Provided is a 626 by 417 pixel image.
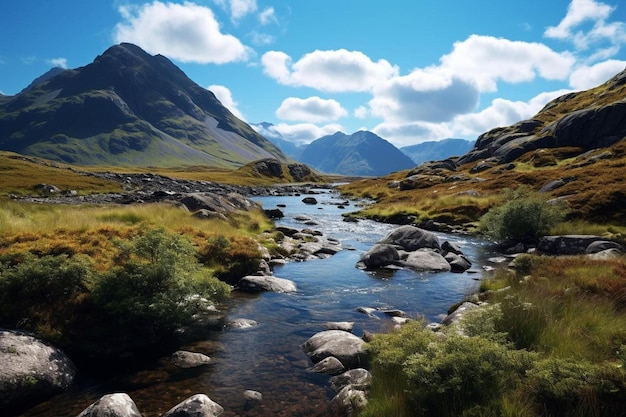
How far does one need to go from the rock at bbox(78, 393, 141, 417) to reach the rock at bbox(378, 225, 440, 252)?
79.3 feet

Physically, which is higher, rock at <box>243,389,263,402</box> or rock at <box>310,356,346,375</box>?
rock at <box>310,356,346,375</box>

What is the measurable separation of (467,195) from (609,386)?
49.3m

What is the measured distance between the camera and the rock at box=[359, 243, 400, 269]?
25422mm

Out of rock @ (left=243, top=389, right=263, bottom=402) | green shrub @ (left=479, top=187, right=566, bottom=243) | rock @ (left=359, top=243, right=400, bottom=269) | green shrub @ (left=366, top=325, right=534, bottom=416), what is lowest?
rock @ (left=243, top=389, right=263, bottom=402)

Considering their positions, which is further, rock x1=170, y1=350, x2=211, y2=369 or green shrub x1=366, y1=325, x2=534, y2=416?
rock x1=170, y1=350, x2=211, y2=369

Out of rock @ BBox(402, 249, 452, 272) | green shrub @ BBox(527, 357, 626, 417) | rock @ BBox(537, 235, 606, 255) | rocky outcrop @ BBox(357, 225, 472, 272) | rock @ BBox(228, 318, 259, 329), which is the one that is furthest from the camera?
rock @ BBox(537, 235, 606, 255)

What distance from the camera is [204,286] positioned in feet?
43.1

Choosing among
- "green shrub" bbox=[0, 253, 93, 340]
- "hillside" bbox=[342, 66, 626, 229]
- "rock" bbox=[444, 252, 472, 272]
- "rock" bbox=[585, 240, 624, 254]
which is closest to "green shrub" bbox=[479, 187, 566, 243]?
"hillside" bbox=[342, 66, 626, 229]

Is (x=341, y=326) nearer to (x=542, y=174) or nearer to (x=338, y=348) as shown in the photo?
A: (x=338, y=348)

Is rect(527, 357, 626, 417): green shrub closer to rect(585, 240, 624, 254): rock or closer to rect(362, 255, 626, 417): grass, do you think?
rect(362, 255, 626, 417): grass

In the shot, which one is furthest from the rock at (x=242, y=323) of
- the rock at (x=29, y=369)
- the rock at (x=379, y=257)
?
the rock at (x=379, y=257)

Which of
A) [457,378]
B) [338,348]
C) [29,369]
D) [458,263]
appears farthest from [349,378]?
[458,263]

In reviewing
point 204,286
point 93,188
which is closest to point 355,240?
point 204,286

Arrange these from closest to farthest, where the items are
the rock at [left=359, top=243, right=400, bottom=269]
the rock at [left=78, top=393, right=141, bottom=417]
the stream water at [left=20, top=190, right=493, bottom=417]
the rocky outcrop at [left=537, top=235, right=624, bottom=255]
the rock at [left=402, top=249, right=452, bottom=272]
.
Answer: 1. the rock at [left=78, top=393, right=141, bottom=417]
2. the stream water at [left=20, top=190, right=493, bottom=417]
3. the rocky outcrop at [left=537, top=235, right=624, bottom=255]
4. the rock at [left=402, top=249, right=452, bottom=272]
5. the rock at [left=359, top=243, right=400, bottom=269]
